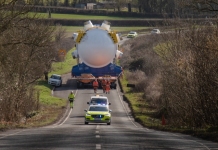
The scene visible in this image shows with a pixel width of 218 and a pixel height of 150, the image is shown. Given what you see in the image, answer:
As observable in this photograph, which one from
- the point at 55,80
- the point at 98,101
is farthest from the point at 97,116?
the point at 55,80

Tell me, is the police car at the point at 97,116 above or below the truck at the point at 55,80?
below

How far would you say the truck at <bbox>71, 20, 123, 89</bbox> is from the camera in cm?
5800

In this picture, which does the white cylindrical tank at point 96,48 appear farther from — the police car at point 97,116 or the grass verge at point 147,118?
the police car at point 97,116

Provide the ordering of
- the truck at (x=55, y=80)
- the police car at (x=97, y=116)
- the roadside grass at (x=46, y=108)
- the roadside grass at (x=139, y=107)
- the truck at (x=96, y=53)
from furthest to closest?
the truck at (x=55, y=80), the truck at (x=96, y=53), the roadside grass at (x=139, y=107), the roadside grass at (x=46, y=108), the police car at (x=97, y=116)

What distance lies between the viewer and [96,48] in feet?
192

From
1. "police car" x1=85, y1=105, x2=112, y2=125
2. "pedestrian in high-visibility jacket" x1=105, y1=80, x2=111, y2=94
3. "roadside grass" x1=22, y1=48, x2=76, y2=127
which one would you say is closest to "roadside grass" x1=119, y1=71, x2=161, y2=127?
"pedestrian in high-visibility jacket" x1=105, y1=80, x2=111, y2=94

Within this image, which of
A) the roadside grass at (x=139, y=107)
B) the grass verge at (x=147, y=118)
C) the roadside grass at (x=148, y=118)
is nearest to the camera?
the grass verge at (x=147, y=118)

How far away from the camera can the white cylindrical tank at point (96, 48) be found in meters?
58.0

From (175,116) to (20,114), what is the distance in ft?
34.9

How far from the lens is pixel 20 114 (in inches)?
1641

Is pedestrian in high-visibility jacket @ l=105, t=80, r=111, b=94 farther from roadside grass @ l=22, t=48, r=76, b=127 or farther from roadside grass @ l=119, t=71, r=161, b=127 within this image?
roadside grass @ l=22, t=48, r=76, b=127

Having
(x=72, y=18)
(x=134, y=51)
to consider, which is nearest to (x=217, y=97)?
(x=134, y=51)

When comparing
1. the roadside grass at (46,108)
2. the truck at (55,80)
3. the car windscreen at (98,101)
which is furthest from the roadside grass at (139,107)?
the truck at (55,80)

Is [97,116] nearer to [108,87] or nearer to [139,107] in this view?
[139,107]
